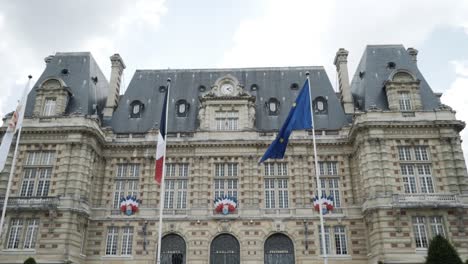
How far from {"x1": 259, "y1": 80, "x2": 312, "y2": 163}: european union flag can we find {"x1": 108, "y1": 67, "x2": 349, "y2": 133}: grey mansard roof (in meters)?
13.1

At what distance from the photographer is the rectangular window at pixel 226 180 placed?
33125 millimetres

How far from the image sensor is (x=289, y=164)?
33719 millimetres

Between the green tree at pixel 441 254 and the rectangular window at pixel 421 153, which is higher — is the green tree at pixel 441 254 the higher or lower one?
the lower one

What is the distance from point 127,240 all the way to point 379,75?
989 inches

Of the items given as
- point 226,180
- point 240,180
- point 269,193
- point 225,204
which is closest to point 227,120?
point 226,180

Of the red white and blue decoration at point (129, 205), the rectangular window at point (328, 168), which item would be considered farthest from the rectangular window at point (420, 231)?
the red white and blue decoration at point (129, 205)

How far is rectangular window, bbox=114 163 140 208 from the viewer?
3356 centimetres

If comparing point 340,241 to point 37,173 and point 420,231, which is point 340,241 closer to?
point 420,231

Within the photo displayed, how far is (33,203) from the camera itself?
1188 inches

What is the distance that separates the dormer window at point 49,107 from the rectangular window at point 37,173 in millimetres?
3541

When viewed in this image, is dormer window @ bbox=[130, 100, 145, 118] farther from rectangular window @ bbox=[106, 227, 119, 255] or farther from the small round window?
the small round window

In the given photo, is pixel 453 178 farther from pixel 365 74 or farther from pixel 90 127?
pixel 90 127

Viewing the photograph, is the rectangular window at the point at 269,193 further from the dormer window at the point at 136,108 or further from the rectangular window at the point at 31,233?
the rectangular window at the point at 31,233

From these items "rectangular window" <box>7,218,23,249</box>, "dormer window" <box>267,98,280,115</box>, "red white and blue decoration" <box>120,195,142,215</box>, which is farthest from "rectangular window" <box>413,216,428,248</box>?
"rectangular window" <box>7,218,23,249</box>
